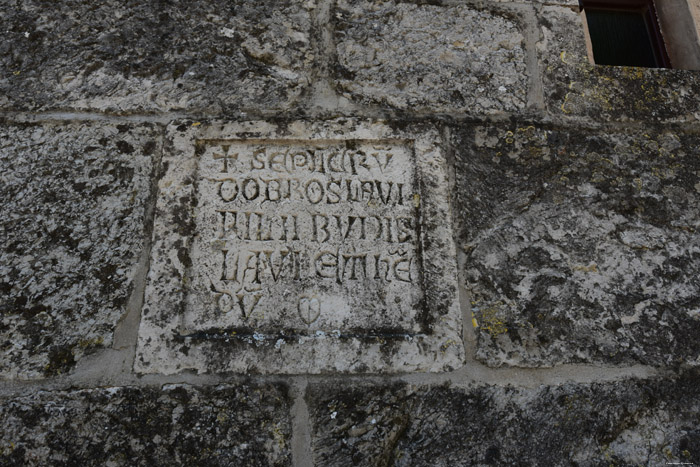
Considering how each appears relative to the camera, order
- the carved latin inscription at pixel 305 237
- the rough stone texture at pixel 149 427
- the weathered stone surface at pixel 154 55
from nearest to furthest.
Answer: the rough stone texture at pixel 149 427
the carved latin inscription at pixel 305 237
the weathered stone surface at pixel 154 55

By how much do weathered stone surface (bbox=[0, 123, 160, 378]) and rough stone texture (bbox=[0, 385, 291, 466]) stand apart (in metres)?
0.10

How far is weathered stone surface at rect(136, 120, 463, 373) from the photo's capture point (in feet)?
3.81

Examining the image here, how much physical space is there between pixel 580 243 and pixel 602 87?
49 cm

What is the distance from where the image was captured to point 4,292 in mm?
1206

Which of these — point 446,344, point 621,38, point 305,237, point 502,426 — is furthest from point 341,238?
point 621,38

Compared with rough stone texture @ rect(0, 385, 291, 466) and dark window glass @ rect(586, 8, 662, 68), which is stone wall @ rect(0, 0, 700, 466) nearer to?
rough stone texture @ rect(0, 385, 291, 466)

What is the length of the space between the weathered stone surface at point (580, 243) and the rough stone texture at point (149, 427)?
0.51 m

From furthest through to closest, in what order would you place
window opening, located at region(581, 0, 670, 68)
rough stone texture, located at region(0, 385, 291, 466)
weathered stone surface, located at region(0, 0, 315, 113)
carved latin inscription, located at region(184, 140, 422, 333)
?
window opening, located at region(581, 0, 670, 68)
weathered stone surface, located at region(0, 0, 315, 113)
carved latin inscription, located at region(184, 140, 422, 333)
rough stone texture, located at region(0, 385, 291, 466)

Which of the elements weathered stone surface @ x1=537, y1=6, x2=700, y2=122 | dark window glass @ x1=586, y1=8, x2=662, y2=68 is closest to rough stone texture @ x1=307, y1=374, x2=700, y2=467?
weathered stone surface @ x1=537, y1=6, x2=700, y2=122

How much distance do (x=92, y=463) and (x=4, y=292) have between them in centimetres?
45

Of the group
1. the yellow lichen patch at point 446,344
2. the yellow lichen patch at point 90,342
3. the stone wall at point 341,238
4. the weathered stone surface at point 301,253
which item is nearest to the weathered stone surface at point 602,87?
the stone wall at point 341,238

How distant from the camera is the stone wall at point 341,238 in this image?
3.71ft

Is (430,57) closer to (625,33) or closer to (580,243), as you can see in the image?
(580,243)

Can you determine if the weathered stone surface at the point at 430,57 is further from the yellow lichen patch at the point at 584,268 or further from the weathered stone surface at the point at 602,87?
the yellow lichen patch at the point at 584,268
